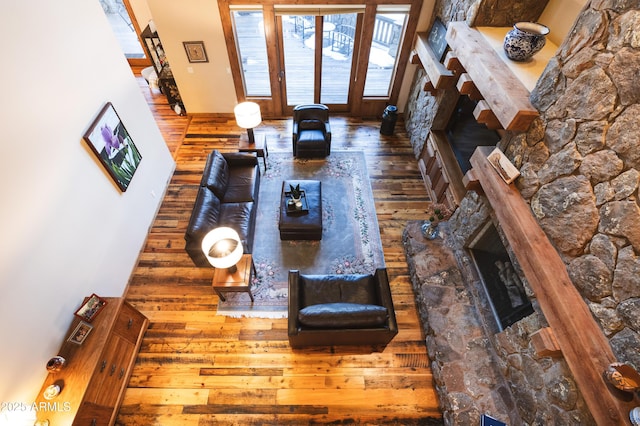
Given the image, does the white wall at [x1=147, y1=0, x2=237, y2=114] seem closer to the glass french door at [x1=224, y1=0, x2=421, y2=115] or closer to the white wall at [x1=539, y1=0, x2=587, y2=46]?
the glass french door at [x1=224, y1=0, x2=421, y2=115]

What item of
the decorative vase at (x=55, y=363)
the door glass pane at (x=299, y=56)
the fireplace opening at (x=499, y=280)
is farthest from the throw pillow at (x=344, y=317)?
the door glass pane at (x=299, y=56)

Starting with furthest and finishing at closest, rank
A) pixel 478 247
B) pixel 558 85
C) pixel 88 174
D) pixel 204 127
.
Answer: pixel 204 127
pixel 478 247
pixel 88 174
pixel 558 85

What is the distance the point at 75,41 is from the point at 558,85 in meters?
4.86

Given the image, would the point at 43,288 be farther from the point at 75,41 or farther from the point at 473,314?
the point at 473,314

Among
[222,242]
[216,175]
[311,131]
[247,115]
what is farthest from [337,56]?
[222,242]

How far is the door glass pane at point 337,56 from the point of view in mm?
5707

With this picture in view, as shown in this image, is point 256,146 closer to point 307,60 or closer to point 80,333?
point 307,60

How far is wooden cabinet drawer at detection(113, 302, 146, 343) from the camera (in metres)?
3.46

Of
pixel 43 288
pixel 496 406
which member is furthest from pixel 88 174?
pixel 496 406

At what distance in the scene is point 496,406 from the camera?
311cm

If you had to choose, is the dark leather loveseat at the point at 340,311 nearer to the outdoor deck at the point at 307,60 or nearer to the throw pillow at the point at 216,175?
the throw pillow at the point at 216,175

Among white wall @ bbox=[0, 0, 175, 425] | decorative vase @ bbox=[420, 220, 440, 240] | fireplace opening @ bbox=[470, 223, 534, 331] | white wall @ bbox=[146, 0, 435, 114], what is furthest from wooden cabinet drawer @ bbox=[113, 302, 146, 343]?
white wall @ bbox=[146, 0, 435, 114]

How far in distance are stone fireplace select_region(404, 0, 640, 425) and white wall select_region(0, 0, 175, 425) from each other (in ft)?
13.9

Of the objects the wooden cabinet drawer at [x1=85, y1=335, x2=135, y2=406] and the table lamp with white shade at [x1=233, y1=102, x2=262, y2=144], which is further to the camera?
the table lamp with white shade at [x1=233, y1=102, x2=262, y2=144]
